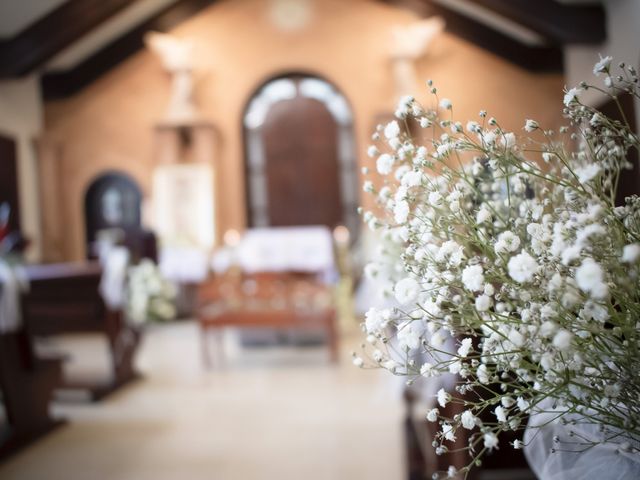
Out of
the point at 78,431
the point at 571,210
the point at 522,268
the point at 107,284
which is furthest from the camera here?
the point at 107,284

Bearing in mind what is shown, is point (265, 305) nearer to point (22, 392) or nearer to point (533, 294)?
point (22, 392)

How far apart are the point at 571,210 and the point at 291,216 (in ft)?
28.5

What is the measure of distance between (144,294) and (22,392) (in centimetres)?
241

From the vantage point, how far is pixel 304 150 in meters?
9.40

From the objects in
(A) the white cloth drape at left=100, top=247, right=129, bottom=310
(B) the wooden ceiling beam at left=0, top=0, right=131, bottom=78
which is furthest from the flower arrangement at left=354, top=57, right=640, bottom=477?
(B) the wooden ceiling beam at left=0, top=0, right=131, bottom=78

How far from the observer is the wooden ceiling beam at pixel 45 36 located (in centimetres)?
688

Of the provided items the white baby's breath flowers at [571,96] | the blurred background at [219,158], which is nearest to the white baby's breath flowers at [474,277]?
the white baby's breath flowers at [571,96]

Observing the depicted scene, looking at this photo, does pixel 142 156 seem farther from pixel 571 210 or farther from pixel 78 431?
pixel 571 210

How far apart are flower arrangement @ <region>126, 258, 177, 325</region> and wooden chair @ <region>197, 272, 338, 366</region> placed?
557 mm

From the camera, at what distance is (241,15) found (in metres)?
9.41

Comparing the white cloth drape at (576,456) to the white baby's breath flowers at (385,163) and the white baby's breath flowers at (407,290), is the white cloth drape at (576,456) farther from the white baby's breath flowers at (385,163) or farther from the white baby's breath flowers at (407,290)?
the white baby's breath flowers at (385,163)

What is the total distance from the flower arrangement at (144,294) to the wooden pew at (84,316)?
0.82ft

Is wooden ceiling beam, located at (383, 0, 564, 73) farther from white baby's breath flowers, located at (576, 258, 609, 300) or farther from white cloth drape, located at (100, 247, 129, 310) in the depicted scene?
white baby's breath flowers, located at (576, 258, 609, 300)

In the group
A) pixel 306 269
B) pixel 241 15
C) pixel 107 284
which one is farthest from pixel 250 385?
pixel 241 15
